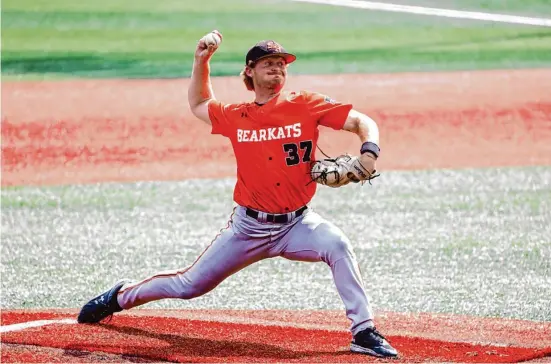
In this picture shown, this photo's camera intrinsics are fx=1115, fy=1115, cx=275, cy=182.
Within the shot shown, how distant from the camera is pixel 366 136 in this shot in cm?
563

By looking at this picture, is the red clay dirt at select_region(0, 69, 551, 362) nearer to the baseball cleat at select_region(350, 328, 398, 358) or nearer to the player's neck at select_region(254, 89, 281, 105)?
the baseball cleat at select_region(350, 328, 398, 358)

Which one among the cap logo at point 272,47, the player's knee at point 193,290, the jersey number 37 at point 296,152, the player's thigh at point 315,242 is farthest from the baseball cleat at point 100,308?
the cap logo at point 272,47

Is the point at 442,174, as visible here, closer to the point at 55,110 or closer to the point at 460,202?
the point at 460,202

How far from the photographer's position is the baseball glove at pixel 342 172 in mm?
5566

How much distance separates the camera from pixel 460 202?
1022 cm

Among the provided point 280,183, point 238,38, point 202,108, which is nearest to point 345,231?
point 202,108

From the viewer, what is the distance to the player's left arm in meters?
5.54

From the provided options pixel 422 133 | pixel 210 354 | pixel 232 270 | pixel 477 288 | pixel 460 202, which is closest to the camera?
pixel 210 354

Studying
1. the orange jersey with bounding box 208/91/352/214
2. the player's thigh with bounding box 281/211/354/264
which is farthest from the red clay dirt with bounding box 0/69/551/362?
the orange jersey with bounding box 208/91/352/214

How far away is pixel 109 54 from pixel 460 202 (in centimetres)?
955

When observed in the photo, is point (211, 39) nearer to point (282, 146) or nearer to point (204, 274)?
point (282, 146)

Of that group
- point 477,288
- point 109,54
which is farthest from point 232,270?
point 109,54

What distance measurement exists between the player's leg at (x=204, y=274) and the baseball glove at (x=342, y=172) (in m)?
0.49

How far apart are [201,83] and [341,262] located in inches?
52.7
